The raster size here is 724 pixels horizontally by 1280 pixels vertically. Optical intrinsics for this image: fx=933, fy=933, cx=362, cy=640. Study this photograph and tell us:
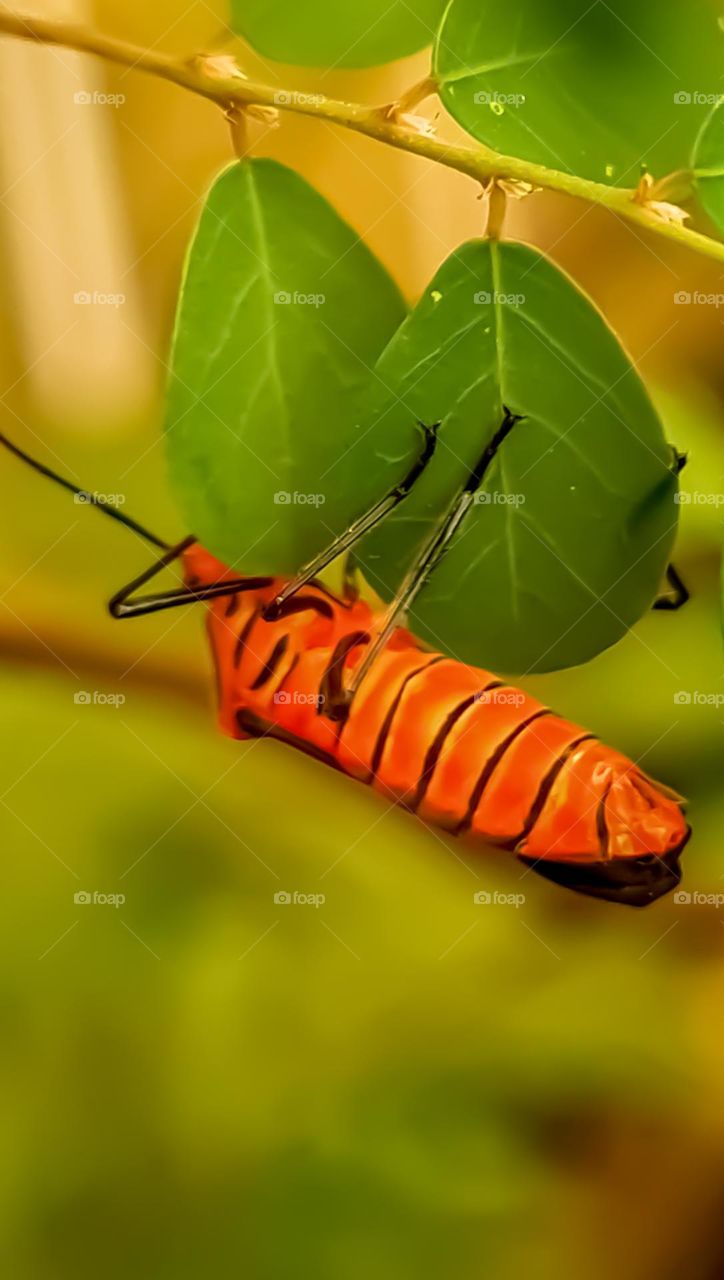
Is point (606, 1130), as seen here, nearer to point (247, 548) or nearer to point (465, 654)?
point (465, 654)

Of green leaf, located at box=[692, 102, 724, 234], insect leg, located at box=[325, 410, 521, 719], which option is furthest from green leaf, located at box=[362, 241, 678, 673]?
green leaf, located at box=[692, 102, 724, 234]

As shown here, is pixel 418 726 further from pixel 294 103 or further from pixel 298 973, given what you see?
pixel 294 103

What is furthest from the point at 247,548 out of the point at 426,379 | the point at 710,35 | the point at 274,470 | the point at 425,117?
the point at 710,35

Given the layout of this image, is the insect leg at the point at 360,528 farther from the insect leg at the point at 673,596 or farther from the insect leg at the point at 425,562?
the insect leg at the point at 673,596

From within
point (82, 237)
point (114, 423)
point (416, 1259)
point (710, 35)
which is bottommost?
point (416, 1259)

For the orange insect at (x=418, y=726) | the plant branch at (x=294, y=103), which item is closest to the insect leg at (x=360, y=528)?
the orange insect at (x=418, y=726)

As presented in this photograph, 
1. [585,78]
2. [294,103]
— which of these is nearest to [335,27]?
[294,103]
